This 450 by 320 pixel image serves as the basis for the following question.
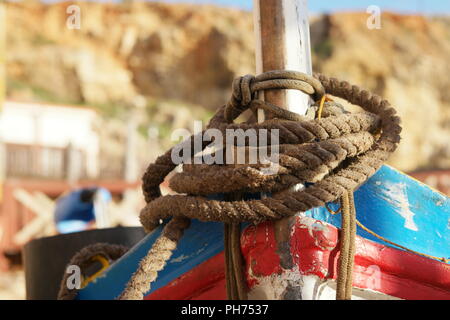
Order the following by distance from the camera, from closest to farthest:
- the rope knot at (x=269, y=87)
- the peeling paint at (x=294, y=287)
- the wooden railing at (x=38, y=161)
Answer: the peeling paint at (x=294, y=287)
the rope knot at (x=269, y=87)
the wooden railing at (x=38, y=161)

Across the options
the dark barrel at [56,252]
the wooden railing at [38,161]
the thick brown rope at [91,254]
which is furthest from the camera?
the wooden railing at [38,161]

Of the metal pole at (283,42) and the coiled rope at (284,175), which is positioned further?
the metal pole at (283,42)

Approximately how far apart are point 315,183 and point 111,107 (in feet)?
89.5

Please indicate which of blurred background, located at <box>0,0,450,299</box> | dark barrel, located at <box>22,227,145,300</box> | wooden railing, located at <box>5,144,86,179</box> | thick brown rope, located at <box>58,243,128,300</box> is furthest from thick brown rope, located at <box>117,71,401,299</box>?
blurred background, located at <box>0,0,450,299</box>

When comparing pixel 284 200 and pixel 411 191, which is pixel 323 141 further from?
pixel 411 191

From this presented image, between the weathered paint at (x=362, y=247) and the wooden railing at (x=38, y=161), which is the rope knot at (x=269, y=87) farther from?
the wooden railing at (x=38, y=161)

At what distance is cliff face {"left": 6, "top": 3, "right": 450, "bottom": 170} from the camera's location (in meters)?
26.6

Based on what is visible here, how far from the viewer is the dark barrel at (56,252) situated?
228 centimetres

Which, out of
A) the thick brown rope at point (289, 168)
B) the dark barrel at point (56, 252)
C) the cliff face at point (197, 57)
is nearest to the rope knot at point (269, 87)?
the thick brown rope at point (289, 168)

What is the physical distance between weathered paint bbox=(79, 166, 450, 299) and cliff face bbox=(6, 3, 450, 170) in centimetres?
2443

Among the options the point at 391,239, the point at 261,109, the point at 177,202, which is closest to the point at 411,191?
the point at 391,239

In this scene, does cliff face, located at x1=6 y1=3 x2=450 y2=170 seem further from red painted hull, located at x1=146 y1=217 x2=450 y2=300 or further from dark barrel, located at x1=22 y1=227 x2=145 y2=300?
red painted hull, located at x1=146 y1=217 x2=450 y2=300

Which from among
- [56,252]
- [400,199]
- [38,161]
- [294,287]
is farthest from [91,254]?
[38,161]

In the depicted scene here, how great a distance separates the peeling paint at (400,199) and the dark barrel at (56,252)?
4.34 feet
